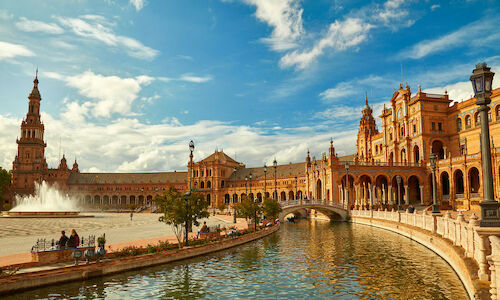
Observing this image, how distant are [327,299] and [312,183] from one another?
2313 inches

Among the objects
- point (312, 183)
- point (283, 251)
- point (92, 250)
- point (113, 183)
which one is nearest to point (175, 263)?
point (92, 250)

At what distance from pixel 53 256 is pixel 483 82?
20.0 m

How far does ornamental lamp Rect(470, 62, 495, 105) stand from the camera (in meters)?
11.8

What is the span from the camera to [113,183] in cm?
13838

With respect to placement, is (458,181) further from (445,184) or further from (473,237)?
(473,237)

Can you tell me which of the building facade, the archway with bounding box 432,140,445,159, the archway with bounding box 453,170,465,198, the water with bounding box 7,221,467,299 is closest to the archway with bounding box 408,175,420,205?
the building facade

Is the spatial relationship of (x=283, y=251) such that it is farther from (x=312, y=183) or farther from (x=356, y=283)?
(x=312, y=183)

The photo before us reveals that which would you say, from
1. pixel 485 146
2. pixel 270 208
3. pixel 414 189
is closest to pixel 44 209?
pixel 270 208

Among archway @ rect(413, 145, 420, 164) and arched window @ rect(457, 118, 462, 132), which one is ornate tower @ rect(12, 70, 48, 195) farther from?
arched window @ rect(457, 118, 462, 132)

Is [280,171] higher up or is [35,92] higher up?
[35,92]

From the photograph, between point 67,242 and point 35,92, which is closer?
point 67,242

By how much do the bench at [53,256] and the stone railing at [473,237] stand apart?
1681cm

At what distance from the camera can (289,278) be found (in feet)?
59.6

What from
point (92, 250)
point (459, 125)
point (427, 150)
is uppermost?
point (459, 125)
